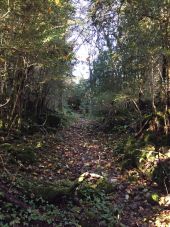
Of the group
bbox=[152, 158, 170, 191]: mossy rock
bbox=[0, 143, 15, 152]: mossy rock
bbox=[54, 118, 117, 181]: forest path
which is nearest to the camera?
bbox=[152, 158, 170, 191]: mossy rock

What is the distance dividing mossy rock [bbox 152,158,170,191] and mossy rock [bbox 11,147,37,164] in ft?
10.1

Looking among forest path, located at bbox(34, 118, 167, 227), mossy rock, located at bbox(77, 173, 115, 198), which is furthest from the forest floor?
mossy rock, located at bbox(77, 173, 115, 198)

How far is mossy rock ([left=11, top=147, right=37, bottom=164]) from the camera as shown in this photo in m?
8.69

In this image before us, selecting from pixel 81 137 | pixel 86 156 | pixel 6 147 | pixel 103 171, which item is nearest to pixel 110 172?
pixel 103 171

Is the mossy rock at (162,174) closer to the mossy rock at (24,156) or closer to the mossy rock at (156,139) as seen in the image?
the mossy rock at (156,139)

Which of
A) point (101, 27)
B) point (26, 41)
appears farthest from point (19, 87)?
point (26, 41)

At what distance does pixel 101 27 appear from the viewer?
380 inches

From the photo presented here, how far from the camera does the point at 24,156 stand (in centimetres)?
888

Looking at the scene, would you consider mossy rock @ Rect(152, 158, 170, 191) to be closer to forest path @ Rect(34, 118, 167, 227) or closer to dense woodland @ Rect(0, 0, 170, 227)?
dense woodland @ Rect(0, 0, 170, 227)

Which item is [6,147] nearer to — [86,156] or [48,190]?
[48,190]

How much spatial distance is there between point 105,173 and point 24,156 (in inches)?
83.3

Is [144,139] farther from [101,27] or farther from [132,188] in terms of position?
[101,27]

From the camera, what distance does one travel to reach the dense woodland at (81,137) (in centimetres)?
636

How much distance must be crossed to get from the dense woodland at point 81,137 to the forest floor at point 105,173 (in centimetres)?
2
